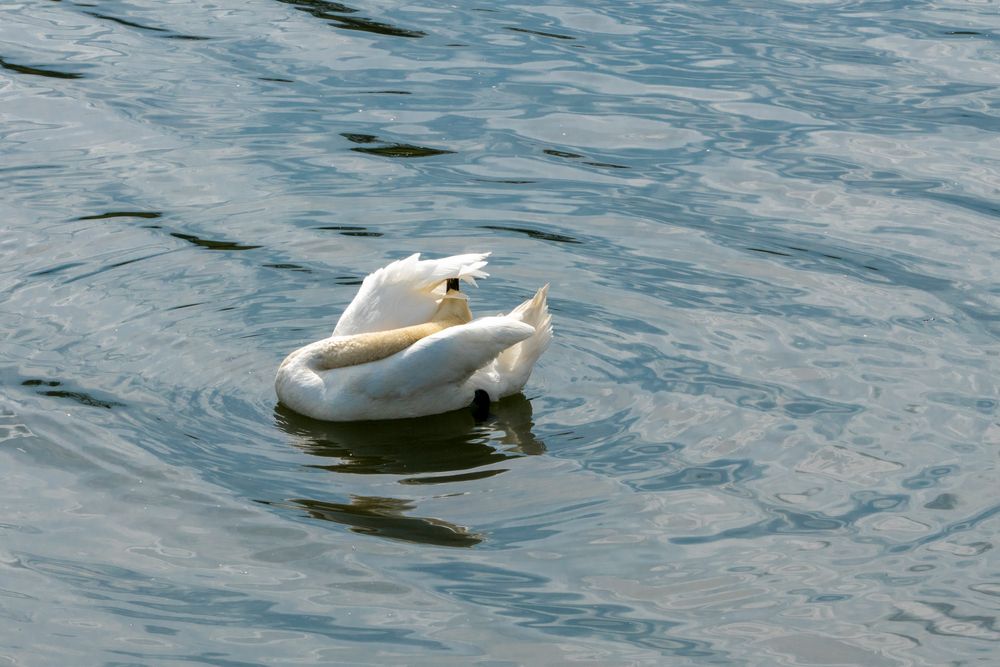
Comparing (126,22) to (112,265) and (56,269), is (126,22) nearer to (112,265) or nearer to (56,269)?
(112,265)

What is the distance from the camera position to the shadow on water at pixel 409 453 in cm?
813

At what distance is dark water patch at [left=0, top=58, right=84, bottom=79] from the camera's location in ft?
52.5

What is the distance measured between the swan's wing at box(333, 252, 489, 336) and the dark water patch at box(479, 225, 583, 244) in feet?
8.09

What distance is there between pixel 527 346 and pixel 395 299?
86 cm

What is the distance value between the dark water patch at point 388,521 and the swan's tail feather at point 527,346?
1.58m

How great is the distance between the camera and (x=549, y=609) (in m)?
7.21

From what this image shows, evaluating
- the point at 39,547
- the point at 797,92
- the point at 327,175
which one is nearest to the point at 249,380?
the point at 39,547

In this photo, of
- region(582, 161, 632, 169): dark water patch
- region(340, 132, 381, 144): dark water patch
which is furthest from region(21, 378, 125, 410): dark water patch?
region(582, 161, 632, 169): dark water patch

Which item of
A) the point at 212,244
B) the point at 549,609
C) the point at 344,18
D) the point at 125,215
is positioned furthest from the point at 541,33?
the point at 549,609

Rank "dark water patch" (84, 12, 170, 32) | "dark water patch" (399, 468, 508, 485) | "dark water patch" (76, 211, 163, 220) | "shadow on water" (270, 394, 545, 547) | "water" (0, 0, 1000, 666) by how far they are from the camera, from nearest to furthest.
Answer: "water" (0, 0, 1000, 666)
"shadow on water" (270, 394, 545, 547)
"dark water patch" (399, 468, 508, 485)
"dark water patch" (76, 211, 163, 220)
"dark water patch" (84, 12, 170, 32)

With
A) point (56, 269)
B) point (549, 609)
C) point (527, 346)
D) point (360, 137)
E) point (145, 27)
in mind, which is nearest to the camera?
point (549, 609)

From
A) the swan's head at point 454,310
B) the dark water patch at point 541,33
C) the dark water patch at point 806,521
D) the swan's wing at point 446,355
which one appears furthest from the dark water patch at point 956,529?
the dark water patch at point 541,33

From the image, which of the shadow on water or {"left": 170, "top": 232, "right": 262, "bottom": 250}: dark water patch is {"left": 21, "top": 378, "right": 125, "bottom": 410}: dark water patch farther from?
{"left": 170, "top": 232, "right": 262, "bottom": 250}: dark water patch

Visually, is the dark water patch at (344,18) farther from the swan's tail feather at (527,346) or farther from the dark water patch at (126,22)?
the swan's tail feather at (527,346)
